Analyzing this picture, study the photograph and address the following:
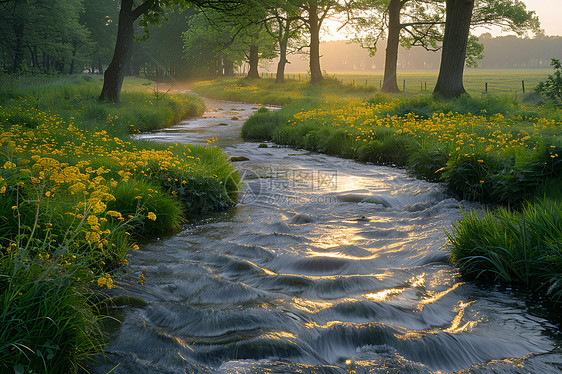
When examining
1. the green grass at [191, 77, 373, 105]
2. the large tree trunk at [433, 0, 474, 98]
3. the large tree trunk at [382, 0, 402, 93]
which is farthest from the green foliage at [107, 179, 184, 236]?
the large tree trunk at [382, 0, 402, 93]

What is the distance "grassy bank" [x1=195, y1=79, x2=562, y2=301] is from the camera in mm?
4836

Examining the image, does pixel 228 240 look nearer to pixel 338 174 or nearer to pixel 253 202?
pixel 253 202

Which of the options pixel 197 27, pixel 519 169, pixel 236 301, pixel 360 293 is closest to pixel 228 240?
pixel 236 301

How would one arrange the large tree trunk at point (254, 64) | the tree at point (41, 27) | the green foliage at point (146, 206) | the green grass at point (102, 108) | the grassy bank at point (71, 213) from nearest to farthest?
the grassy bank at point (71, 213), the green foliage at point (146, 206), the green grass at point (102, 108), the tree at point (41, 27), the large tree trunk at point (254, 64)

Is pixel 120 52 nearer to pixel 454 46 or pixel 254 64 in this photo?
pixel 454 46

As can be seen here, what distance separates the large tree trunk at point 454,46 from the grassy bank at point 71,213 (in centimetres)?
1219

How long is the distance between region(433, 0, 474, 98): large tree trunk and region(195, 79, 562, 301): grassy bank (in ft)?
4.19

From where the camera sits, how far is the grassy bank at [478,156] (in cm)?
484

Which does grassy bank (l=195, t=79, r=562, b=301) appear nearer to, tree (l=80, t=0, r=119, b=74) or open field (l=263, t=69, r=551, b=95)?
open field (l=263, t=69, r=551, b=95)

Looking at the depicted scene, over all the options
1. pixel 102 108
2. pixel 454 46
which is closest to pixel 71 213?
pixel 102 108

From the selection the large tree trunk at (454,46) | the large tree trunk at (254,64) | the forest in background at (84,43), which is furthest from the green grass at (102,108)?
the large tree trunk at (254,64)

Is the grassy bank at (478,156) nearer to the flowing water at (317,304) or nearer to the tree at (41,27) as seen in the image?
the flowing water at (317,304)

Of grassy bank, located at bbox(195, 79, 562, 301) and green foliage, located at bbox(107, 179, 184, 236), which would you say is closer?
grassy bank, located at bbox(195, 79, 562, 301)

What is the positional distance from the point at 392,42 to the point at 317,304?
26229 millimetres
